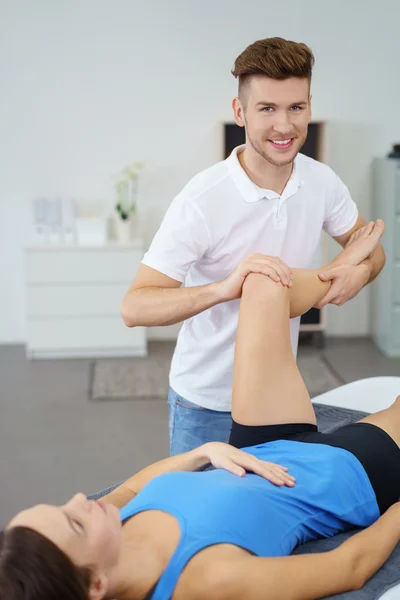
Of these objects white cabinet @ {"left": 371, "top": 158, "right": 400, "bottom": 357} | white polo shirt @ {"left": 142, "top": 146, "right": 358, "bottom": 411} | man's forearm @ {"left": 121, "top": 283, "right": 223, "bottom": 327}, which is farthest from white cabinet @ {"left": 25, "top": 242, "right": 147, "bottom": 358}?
man's forearm @ {"left": 121, "top": 283, "right": 223, "bottom": 327}

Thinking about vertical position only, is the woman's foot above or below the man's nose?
above

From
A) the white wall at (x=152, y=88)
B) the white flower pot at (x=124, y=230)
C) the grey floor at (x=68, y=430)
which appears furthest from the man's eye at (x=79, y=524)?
the white wall at (x=152, y=88)

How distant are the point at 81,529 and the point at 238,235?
2.88ft

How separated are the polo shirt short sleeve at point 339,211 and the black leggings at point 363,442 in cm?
57

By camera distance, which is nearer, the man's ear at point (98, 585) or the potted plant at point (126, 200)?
the man's ear at point (98, 585)

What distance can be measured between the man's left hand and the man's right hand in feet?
0.64

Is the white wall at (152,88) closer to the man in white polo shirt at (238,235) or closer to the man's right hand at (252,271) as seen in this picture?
the man in white polo shirt at (238,235)

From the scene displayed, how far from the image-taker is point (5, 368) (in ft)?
15.4

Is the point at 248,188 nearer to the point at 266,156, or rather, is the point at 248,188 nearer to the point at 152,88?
the point at 266,156

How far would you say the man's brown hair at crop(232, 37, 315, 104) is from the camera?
1834mm

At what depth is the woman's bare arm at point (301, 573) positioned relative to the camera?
138cm

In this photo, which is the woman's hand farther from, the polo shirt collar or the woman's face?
the polo shirt collar

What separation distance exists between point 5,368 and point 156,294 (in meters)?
3.01

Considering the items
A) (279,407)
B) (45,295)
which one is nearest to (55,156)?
(45,295)
